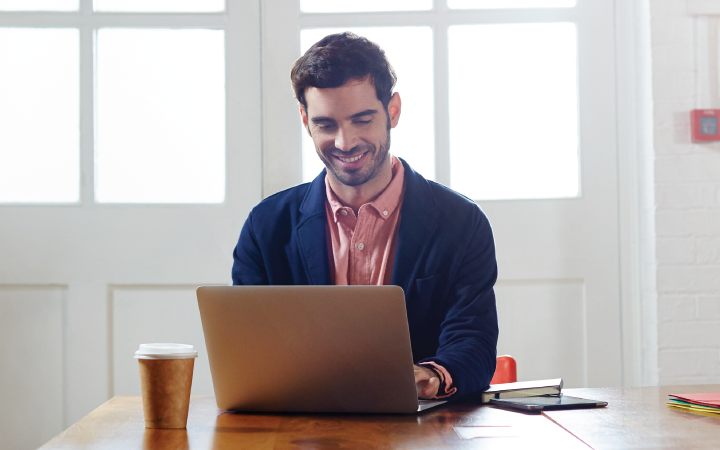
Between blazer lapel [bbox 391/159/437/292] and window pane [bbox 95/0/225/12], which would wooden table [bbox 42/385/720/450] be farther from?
window pane [bbox 95/0/225/12]

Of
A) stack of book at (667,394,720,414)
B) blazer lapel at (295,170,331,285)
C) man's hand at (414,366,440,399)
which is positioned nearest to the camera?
stack of book at (667,394,720,414)

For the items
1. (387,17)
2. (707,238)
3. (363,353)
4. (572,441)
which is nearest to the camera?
(572,441)

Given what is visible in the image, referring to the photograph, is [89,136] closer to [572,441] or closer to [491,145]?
[491,145]

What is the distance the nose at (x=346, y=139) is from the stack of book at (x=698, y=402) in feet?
2.87

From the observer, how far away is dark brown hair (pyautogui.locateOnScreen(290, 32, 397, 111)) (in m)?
1.55

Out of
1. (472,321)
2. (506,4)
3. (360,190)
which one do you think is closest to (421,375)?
(472,321)

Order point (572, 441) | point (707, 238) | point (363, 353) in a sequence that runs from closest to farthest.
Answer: point (572, 441), point (363, 353), point (707, 238)

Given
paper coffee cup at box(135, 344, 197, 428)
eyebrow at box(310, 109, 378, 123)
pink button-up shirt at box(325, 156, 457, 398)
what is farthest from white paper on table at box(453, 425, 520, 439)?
eyebrow at box(310, 109, 378, 123)

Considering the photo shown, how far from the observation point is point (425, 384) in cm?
108

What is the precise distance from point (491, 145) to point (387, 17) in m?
0.58

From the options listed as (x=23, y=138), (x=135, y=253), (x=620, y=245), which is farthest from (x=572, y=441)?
(x=23, y=138)

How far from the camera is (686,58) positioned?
2.18 meters

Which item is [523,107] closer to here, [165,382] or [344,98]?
[344,98]

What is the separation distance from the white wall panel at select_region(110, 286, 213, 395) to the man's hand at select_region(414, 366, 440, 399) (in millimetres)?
1344
